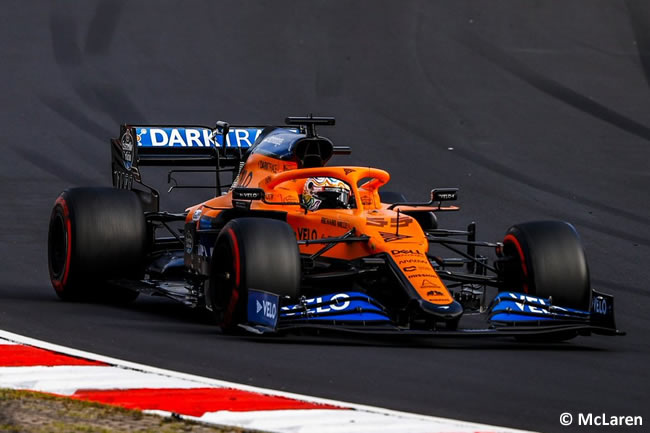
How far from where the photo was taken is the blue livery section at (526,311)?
398 inches

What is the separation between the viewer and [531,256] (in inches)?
417

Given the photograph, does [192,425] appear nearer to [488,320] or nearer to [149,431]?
[149,431]

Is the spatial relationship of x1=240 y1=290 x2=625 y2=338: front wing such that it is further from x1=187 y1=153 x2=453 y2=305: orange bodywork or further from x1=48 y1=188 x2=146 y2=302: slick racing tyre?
x1=48 y1=188 x2=146 y2=302: slick racing tyre

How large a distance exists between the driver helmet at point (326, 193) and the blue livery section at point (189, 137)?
2.09 meters

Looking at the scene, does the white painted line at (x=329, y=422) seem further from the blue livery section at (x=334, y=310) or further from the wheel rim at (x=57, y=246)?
the wheel rim at (x=57, y=246)

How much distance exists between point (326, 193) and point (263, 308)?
5.48ft

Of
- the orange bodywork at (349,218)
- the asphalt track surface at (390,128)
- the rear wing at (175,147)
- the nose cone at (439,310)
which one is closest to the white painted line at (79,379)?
the asphalt track surface at (390,128)

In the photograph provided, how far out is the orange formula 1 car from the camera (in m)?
9.79

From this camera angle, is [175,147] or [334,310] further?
[175,147]

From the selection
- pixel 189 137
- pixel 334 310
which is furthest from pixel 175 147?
pixel 334 310

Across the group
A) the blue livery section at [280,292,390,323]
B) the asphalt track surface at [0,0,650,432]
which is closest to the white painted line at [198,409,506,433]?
the asphalt track surface at [0,0,650,432]

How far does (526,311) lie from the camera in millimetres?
10172

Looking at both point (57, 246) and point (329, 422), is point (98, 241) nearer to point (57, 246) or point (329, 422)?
point (57, 246)

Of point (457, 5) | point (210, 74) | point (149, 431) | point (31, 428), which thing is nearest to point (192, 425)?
point (149, 431)
